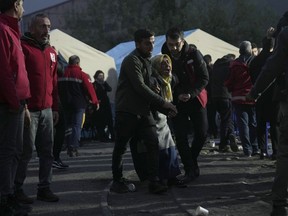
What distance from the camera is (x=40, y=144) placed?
6.74 m

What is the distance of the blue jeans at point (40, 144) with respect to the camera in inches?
255

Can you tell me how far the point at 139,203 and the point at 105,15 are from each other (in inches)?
1214

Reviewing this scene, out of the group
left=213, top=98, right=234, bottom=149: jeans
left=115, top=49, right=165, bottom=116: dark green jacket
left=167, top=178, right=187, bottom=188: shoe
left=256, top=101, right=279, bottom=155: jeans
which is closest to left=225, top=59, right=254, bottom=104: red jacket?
left=256, top=101, right=279, bottom=155: jeans

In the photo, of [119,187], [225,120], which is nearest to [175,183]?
[119,187]

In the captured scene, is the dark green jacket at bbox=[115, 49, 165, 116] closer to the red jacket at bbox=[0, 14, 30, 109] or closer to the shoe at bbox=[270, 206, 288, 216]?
the red jacket at bbox=[0, 14, 30, 109]

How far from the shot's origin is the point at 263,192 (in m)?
Answer: 7.27

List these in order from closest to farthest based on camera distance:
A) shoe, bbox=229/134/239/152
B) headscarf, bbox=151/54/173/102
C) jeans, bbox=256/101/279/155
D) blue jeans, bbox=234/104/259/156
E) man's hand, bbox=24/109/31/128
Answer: man's hand, bbox=24/109/31/128, headscarf, bbox=151/54/173/102, jeans, bbox=256/101/279/155, blue jeans, bbox=234/104/259/156, shoe, bbox=229/134/239/152

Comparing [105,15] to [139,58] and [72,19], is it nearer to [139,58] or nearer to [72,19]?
[72,19]

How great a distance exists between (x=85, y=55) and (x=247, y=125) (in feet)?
26.3

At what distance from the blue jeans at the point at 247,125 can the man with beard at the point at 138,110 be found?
13.4ft

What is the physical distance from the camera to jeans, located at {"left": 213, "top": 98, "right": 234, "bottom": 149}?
40.0ft

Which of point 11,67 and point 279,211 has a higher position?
point 11,67

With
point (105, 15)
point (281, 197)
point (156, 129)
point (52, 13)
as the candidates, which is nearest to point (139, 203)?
point (156, 129)

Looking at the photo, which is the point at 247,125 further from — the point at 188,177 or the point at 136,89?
the point at 136,89
